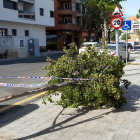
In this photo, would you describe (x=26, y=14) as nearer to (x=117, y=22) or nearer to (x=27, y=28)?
(x=27, y=28)

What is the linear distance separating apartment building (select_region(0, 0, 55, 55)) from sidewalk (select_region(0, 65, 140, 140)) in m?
22.5

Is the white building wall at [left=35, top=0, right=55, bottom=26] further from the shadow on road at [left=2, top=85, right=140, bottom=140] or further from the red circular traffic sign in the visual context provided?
the shadow on road at [left=2, top=85, right=140, bottom=140]

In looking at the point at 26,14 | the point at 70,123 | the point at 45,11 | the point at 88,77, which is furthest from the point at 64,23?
the point at 70,123

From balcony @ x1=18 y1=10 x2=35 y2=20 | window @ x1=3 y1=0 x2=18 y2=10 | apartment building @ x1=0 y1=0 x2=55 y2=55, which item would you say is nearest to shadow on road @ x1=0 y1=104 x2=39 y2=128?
apartment building @ x1=0 y1=0 x2=55 y2=55

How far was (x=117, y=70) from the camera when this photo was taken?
5.43 metres

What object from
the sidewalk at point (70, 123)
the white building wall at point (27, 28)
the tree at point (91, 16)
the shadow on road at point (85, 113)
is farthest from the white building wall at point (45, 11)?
the sidewalk at point (70, 123)

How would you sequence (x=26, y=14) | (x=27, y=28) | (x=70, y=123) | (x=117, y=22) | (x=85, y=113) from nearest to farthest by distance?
(x=70, y=123) → (x=85, y=113) → (x=117, y=22) → (x=26, y=14) → (x=27, y=28)

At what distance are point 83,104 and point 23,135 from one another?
169cm

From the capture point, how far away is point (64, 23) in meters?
43.0

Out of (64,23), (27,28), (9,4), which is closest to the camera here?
(9,4)

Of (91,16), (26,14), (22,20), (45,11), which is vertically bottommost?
(22,20)

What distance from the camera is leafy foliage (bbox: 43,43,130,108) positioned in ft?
16.3

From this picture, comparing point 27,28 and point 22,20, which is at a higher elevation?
point 22,20

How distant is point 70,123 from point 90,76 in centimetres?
124
